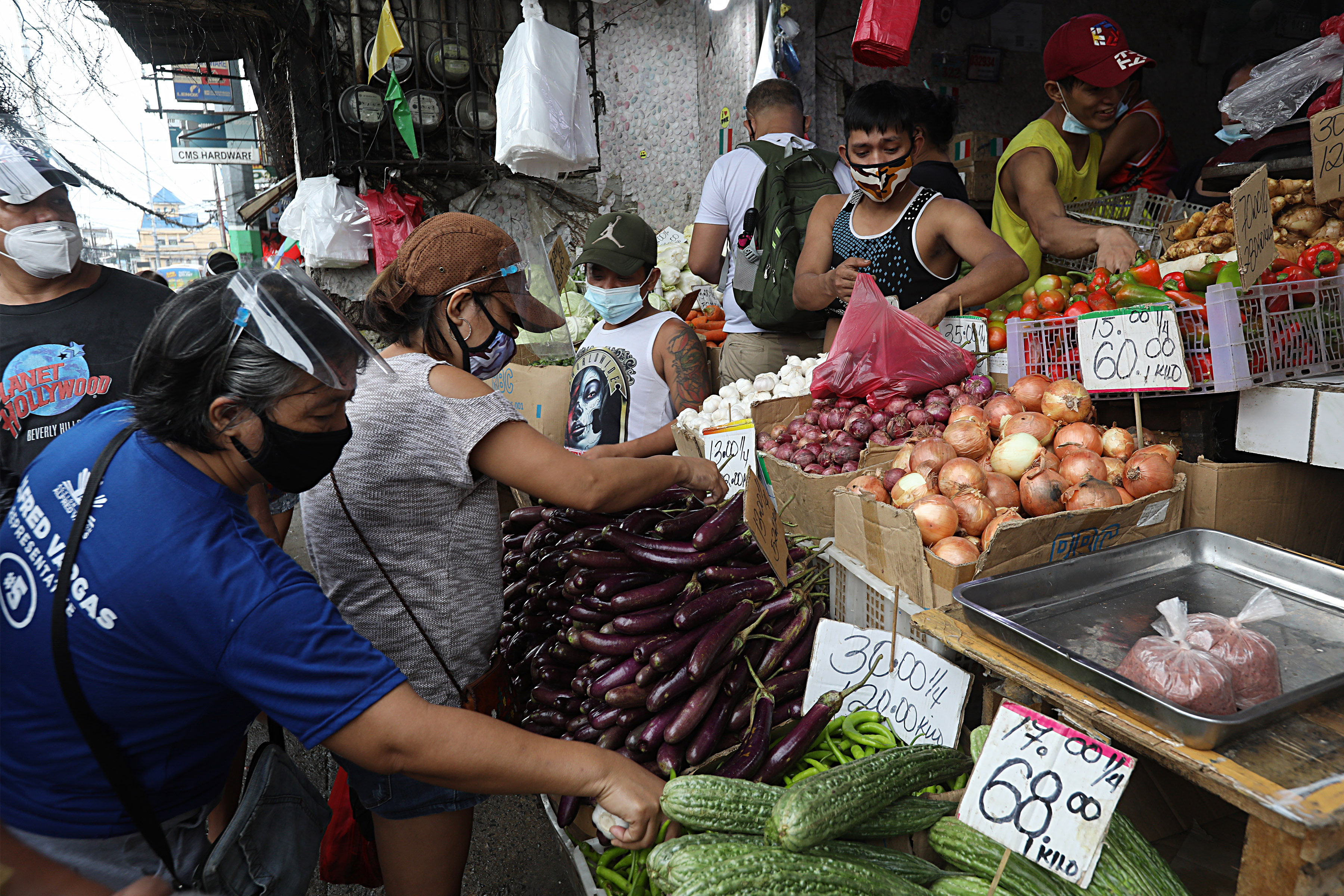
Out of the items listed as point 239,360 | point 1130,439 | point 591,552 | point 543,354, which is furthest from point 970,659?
point 543,354

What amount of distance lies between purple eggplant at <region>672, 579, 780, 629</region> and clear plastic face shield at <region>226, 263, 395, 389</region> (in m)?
0.99

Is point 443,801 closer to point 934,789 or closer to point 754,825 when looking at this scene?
point 754,825

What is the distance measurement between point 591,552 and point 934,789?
1.06 meters

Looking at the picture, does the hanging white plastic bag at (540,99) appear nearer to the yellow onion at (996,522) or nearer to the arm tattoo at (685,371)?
the arm tattoo at (685,371)

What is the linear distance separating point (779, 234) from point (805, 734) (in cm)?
281

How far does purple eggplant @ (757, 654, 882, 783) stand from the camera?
5.71 ft

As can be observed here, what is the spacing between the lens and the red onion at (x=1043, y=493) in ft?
6.19

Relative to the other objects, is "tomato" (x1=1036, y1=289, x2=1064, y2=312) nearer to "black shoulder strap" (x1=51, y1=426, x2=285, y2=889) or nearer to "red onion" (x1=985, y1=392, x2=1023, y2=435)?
"red onion" (x1=985, y1=392, x2=1023, y2=435)

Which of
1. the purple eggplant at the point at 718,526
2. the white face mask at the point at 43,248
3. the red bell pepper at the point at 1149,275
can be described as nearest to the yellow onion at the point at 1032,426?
the red bell pepper at the point at 1149,275

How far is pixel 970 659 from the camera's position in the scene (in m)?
1.70

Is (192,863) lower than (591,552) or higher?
lower

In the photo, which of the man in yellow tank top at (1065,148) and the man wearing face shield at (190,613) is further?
the man in yellow tank top at (1065,148)

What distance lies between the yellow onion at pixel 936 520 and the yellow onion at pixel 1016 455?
0.30 m

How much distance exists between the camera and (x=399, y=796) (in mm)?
1884
